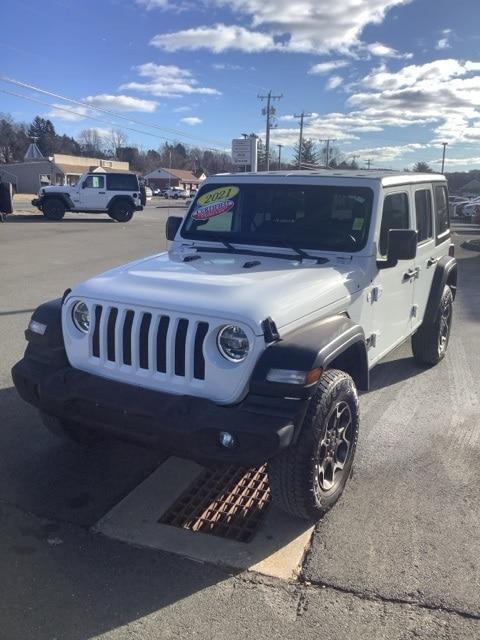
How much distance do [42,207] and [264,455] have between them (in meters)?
24.8

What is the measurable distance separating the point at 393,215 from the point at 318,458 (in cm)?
227

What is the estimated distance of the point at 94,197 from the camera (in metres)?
25.4

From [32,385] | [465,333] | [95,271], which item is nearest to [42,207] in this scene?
[95,271]

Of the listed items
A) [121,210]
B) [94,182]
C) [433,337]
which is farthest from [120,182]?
[433,337]

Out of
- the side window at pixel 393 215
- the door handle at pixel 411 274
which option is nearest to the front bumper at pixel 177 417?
the side window at pixel 393 215

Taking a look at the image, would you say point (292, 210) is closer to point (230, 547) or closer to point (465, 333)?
point (230, 547)

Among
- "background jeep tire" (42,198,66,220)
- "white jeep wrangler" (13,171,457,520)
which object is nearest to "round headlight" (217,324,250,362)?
"white jeep wrangler" (13,171,457,520)

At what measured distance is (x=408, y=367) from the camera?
19.9 feet

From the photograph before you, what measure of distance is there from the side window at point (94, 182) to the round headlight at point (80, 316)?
23.4 meters

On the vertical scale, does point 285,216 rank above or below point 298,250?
above

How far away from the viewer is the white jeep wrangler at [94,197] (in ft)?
82.2

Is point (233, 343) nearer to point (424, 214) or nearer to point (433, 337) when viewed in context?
point (424, 214)

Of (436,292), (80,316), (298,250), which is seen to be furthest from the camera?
(436,292)

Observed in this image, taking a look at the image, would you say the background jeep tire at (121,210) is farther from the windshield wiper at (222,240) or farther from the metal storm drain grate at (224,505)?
the metal storm drain grate at (224,505)
